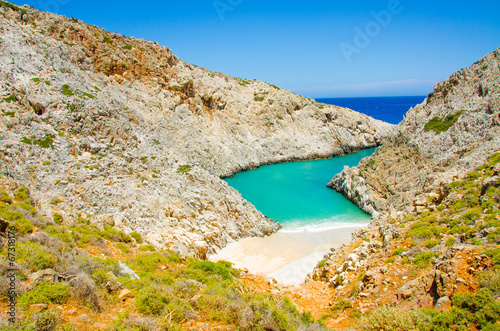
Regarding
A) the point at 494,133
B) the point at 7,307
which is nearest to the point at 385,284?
the point at 7,307

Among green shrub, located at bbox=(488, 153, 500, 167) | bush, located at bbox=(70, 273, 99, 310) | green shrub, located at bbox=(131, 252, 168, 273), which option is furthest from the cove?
green shrub, located at bbox=(488, 153, 500, 167)

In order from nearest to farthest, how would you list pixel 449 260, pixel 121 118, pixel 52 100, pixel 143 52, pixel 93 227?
1. pixel 449 260
2. pixel 93 227
3. pixel 52 100
4. pixel 121 118
5. pixel 143 52

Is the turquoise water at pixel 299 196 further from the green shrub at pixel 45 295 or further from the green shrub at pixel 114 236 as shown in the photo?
the green shrub at pixel 45 295

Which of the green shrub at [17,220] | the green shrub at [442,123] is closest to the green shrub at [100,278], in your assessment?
the green shrub at [17,220]

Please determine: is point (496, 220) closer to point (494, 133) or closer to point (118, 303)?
point (118, 303)

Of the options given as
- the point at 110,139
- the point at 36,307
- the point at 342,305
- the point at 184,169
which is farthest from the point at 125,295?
the point at 110,139

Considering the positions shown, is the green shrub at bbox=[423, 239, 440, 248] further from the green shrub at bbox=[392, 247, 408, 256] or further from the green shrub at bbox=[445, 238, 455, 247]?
the green shrub at bbox=[392, 247, 408, 256]

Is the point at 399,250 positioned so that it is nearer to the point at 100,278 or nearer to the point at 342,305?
the point at 342,305
